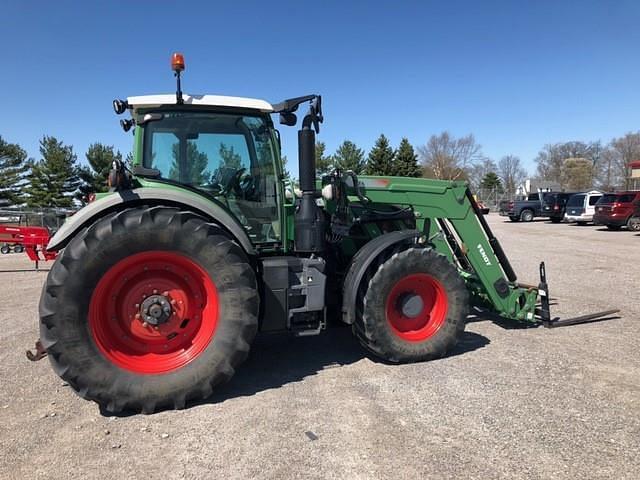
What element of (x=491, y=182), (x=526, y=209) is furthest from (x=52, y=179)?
(x=491, y=182)

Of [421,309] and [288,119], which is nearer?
[288,119]

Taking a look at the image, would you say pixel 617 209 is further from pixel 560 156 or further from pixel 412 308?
pixel 560 156

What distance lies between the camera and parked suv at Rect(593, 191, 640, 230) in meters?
21.0

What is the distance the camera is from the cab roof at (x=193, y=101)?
13.1ft

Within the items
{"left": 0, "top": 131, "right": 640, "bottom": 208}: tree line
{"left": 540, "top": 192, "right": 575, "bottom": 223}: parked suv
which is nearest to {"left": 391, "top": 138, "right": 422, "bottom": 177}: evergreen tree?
{"left": 0, "top": 131, "right": 640, "bottom": 208}: tree line

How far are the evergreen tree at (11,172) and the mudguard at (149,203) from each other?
4260 centimetres

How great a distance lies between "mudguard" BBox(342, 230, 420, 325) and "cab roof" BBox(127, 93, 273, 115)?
5.51 ft

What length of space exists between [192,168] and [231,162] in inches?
14.2

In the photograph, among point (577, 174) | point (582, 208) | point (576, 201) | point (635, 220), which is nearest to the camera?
point (635, 220)

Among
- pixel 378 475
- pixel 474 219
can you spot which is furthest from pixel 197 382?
pixel 474 219

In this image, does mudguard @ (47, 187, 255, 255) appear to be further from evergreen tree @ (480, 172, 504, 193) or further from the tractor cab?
evergreen tree @ (480, 172, 504, 193)

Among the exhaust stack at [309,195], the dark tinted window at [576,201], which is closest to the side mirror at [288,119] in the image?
the exhaust stack at [309,195]

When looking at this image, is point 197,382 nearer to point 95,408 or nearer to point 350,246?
point 95,408

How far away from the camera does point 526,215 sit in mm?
30781
